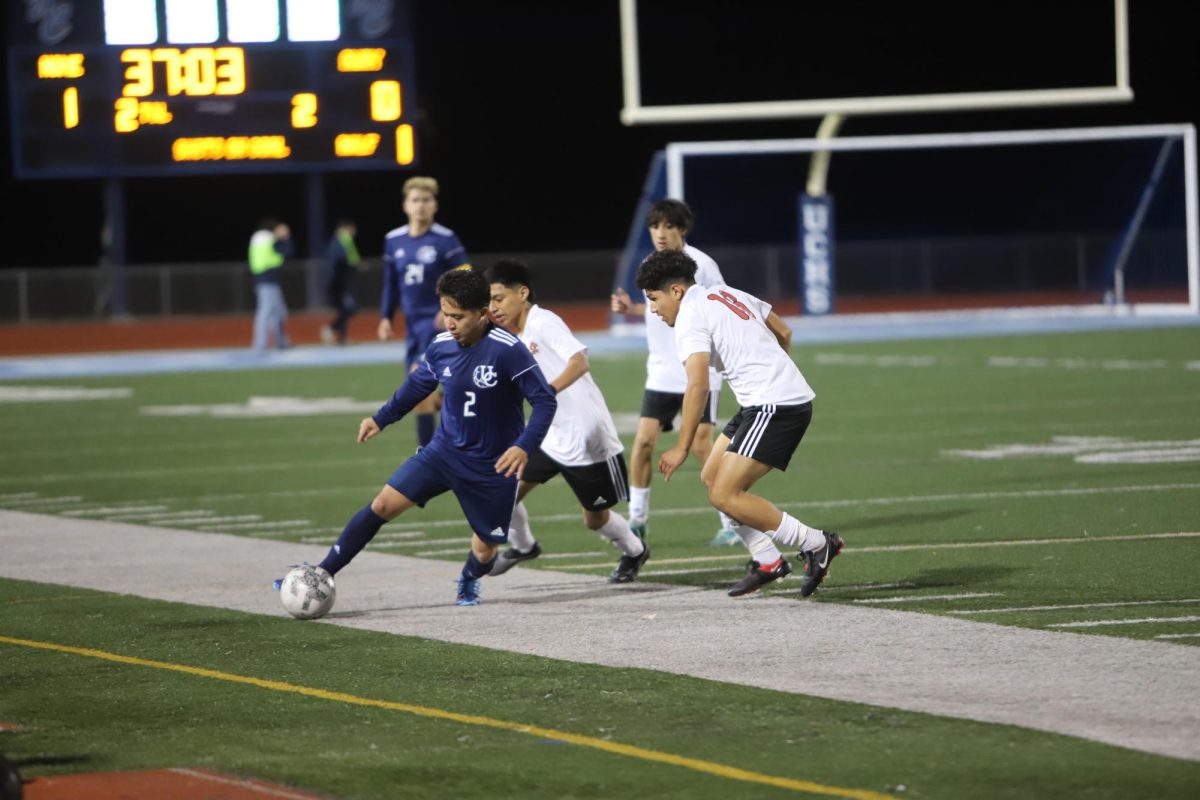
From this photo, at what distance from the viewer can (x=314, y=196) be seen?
3681cm

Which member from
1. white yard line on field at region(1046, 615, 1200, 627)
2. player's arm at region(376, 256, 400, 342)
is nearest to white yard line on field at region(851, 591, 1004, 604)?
white yard line on field at region(1046, 615, 1200, 627)

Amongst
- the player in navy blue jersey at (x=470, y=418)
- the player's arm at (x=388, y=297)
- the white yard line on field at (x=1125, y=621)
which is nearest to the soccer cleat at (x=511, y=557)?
the player in navy blue jersey at (x=470, y=418)

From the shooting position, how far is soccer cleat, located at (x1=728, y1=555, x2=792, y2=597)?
951 centimetres

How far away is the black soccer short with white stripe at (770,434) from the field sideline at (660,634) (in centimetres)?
68

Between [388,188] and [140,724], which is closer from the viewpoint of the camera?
[140,724]

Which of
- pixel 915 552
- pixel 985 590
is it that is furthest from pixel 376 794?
pixel 915 552

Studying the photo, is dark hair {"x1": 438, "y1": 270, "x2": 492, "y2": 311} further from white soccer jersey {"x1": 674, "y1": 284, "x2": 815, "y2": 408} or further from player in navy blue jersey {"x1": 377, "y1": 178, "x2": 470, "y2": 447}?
player in navy blue jersey {"x1": 377, "y1": 178, "x2": 470, "y2": 447}

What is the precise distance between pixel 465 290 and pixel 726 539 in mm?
2891

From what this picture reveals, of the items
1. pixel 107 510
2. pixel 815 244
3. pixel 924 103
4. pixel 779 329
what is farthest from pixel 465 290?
pixel 815 244

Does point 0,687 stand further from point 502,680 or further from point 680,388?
point 680,388

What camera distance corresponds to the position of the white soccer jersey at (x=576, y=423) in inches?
406

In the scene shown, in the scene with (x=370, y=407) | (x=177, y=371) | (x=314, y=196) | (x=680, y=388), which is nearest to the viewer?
(x=680, y=388)

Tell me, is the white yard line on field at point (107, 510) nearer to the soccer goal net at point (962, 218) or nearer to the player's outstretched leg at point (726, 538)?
the player's outstretched leg at point (726, 538)

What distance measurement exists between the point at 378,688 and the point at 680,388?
4.41 meters
